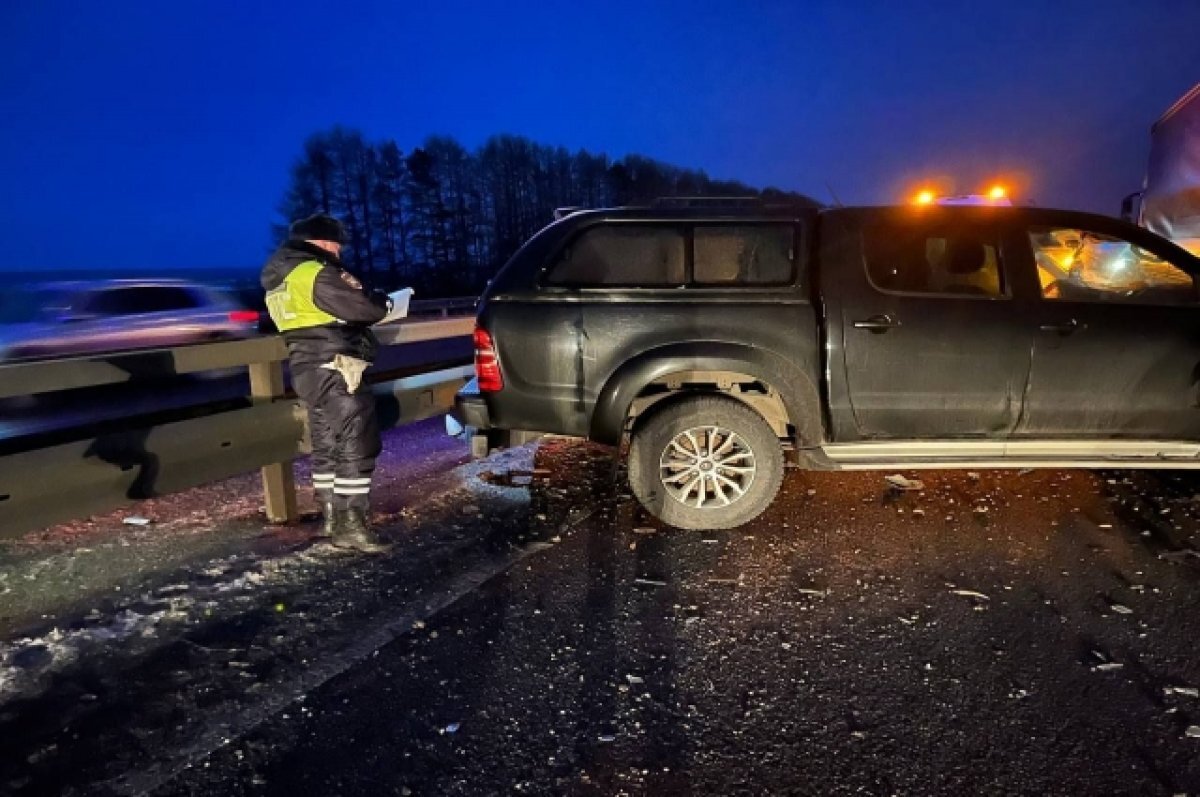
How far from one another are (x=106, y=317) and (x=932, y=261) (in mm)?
9087

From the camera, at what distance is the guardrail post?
4.56m

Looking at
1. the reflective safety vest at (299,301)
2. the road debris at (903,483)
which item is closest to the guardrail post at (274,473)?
the reflective safety vest at (299,301)

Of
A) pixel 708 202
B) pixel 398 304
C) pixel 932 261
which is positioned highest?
pixel 708 202

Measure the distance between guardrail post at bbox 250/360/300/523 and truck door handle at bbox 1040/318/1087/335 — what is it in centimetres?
439

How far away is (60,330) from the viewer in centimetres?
880

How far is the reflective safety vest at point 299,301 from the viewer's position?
403 cm

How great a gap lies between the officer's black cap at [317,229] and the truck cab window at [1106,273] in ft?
12.9

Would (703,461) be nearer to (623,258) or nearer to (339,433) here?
(623,258)

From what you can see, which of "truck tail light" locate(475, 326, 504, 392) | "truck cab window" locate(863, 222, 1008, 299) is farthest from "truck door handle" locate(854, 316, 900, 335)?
"truck tail light" locate(475, 326, 504, 392)

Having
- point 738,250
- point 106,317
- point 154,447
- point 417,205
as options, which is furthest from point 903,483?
point 417,205

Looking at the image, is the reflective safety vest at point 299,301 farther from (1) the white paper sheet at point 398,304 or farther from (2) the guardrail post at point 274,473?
(2) the guardrail post at point 274,473

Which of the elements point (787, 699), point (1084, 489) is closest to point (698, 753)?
point (787, 699)

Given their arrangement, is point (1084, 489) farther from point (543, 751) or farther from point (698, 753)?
point (543, 751)

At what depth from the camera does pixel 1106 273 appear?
471 centimetres
